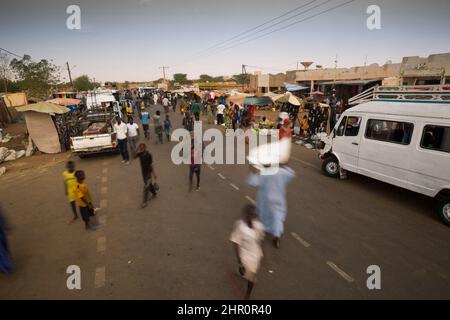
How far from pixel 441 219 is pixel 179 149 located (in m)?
10.1

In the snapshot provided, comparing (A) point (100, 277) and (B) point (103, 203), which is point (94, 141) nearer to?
(B) point (103, 203)

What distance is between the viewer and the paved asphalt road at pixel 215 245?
388 centimetres

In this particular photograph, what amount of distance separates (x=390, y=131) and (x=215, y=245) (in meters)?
5.33

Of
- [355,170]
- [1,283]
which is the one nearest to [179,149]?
[355,170]

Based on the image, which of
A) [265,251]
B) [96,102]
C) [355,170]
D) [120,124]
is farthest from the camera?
[96,102]

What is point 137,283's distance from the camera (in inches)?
156

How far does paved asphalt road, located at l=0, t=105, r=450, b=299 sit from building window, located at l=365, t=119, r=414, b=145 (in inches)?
63.0

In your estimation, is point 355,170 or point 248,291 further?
point 355,170

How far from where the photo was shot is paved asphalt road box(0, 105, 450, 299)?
3877 mm

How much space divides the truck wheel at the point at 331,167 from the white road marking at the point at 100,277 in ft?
23.2

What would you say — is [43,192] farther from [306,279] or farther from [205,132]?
[205,132]

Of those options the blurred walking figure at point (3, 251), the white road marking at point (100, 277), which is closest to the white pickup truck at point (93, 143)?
the blurred walking figure at point (3, 251)

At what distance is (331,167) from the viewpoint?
8.44 m

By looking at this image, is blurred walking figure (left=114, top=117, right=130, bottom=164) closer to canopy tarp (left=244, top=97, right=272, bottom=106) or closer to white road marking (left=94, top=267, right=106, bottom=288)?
white road marking (left=94, top=267, right=106, bottom=288)
